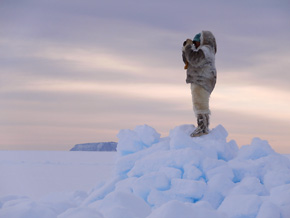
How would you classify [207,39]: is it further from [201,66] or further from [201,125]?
[201,125]

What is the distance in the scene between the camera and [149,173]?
538 centimetres

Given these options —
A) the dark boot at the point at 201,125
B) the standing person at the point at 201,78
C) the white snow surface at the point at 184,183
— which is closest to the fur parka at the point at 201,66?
the standing person at the point at 201,78

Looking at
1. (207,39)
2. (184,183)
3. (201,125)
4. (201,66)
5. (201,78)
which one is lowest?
(184,183)

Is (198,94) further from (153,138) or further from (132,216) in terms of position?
(132,216)

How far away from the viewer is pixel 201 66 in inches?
247

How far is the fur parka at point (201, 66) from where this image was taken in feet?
20.4

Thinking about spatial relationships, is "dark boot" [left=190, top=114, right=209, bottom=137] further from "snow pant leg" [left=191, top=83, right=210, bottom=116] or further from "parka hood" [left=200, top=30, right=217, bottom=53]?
"parka hood" [left=200, top=30, right=217, bottom=53]

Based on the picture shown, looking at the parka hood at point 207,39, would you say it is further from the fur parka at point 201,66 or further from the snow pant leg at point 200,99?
the snow pant leg at point 200,99

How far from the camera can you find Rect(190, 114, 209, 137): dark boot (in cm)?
627

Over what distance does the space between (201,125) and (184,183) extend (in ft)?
4.52

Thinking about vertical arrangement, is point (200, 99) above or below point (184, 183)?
above

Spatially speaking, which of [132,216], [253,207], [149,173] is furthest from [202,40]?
[132,216]

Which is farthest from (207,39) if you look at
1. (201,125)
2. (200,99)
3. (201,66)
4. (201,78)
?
(201,125)

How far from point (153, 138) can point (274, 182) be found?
1.95 meters
